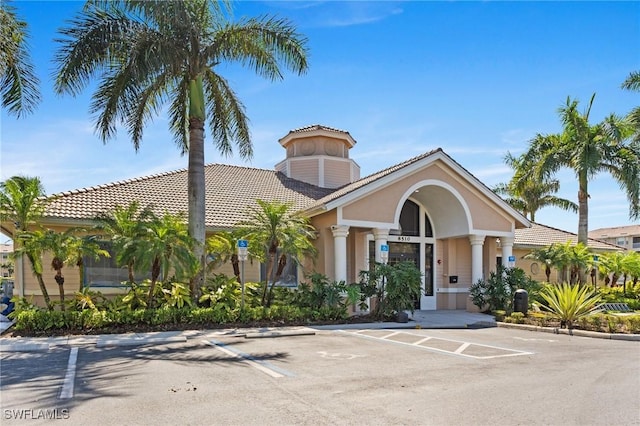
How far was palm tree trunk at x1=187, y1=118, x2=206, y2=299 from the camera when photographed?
1457 cm

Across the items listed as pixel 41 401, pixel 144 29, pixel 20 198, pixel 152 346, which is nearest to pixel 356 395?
pixel 41 401

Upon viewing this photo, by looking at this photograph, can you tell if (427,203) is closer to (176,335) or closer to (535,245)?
(535,245)

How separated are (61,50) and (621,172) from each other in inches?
→ 876

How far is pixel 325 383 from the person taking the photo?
7.16 meters

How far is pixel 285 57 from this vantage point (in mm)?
15078

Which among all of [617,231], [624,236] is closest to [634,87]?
[624,236]

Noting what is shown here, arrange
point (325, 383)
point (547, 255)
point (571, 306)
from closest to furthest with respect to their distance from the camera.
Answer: point (325, 383) < point (571, 306) < point (547, 255)

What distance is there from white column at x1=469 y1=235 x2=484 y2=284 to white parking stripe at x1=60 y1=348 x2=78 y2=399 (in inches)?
574

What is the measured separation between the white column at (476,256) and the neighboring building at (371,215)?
0.04 m

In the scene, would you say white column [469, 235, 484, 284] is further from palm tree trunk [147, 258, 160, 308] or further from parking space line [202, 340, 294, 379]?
palm tree trunk [147, 258, 160, 308]

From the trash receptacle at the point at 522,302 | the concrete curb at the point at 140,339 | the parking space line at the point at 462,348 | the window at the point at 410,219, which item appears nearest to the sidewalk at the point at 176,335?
the concrete curb at the point at 140,339

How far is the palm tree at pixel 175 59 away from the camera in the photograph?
532 inches

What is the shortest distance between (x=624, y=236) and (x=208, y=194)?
63737 mm

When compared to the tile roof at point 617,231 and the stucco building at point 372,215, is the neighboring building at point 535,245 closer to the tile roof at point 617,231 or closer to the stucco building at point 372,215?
the stucco building at point 372,215
